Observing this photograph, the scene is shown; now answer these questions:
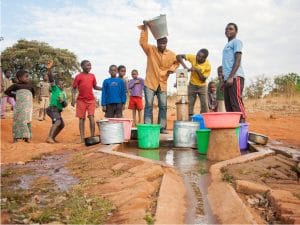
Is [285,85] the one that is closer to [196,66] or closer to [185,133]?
[196,66]

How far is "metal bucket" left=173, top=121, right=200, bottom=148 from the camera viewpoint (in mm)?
6684

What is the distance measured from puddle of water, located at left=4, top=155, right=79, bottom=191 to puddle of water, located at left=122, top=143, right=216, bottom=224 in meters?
1.22

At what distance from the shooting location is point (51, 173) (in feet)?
15.9

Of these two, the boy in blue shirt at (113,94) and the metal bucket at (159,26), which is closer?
the metal bucket at (159,26)

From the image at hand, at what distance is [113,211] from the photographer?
3.17 meters

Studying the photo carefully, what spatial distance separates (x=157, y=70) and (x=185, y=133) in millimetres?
1650

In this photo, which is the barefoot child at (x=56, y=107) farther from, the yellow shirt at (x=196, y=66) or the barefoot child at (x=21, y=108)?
the yellow shirt at (x=196, y=66)

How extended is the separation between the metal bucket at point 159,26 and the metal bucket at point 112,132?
193 centimetres

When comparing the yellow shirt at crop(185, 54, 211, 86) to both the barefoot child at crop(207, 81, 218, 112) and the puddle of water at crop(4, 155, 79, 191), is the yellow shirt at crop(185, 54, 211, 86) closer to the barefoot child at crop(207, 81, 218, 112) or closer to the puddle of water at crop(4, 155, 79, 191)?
the barefoot child at crop(207, 81, 218, 112)

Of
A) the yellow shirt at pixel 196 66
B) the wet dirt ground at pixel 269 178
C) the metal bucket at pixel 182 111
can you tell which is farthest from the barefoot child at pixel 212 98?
the wet dirt ground at pixel 269 178

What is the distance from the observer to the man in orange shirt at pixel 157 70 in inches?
305

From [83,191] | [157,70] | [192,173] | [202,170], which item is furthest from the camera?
[157,70]

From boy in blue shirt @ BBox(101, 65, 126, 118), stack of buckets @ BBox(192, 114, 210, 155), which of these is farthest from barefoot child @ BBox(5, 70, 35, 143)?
stack of buckets @ BBox(192, 114, 210, 155)

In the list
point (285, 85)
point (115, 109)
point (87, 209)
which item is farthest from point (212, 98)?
point (285, 85)
